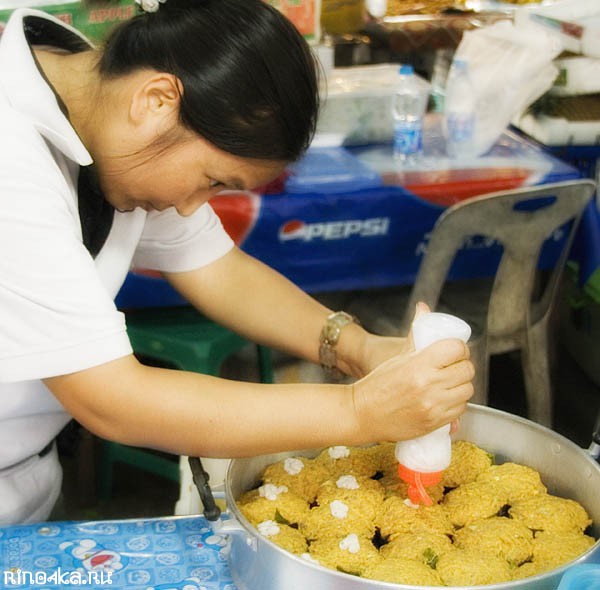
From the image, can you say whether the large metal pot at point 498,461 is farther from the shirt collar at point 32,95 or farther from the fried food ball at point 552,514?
the shirt collar at point 32,95

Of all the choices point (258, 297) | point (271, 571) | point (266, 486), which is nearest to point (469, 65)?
point (258, 297)

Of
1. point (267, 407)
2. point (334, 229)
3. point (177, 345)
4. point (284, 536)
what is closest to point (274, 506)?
point (284, 536)

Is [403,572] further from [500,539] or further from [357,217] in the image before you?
[357,217]

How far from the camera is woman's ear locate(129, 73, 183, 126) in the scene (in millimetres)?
1054

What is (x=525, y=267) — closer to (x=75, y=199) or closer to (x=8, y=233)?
(x=75, y=199)

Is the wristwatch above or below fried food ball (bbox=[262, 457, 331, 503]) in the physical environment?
above

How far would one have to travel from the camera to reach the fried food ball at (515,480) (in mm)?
1189

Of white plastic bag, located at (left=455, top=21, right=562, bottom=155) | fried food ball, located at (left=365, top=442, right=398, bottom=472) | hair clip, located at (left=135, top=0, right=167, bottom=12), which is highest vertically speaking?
hair clip, located at (left=135, top=0, right=167, bottom=12)

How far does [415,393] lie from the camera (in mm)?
1062

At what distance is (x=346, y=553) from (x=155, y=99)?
0.61 m

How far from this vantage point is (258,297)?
1533mm

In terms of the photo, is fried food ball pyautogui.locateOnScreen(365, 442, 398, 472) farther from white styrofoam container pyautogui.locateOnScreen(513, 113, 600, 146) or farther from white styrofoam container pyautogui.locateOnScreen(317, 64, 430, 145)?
white styrofoam container pyautogui.locateOnScreen(513, 113, 600, 146)

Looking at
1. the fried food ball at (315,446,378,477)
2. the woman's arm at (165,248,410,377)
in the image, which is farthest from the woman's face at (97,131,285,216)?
the fried food ball at (315,446,378,477)

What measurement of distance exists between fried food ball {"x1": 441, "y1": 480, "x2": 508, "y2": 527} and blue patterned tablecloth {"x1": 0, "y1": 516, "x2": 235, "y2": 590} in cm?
31
